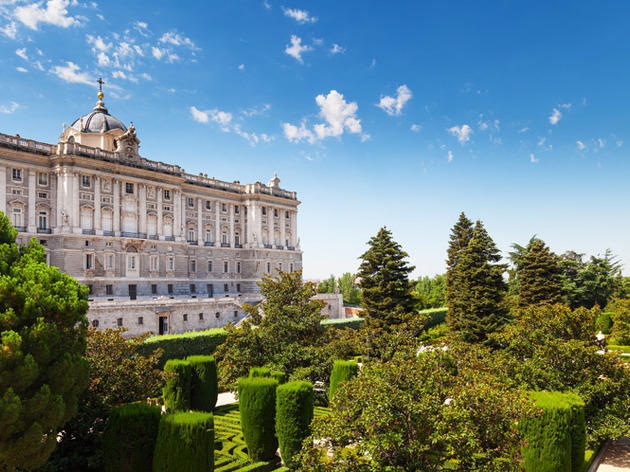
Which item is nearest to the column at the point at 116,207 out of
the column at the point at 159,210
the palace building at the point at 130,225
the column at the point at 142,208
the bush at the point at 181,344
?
the palace building at the point at 130,225

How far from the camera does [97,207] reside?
142 ft

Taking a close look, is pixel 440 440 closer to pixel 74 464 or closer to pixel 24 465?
pixel 24 465

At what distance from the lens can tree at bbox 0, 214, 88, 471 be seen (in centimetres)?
A: 847

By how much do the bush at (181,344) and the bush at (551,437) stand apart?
19.1 metres

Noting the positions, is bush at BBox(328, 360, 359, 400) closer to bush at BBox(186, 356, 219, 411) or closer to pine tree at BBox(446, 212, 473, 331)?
bush at BBox(186, 356, 219, 411)

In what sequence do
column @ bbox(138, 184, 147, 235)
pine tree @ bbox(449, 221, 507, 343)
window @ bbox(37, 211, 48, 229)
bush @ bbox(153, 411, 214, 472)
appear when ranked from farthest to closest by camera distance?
column @ bbox(138, 184, 147, 235)
window @ bbox(37, 211, 48, 229)
pine tree @ bbox(449, 221, 507, 343)
bush @ bbox(153, 411, 214, 472)

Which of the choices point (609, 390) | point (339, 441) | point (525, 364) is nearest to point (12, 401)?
point (339, 441)

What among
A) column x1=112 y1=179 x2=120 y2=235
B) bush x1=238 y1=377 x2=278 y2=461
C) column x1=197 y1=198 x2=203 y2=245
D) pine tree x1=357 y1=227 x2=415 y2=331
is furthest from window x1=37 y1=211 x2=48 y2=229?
bush x1=238 y1=377 x2=278 y2=461

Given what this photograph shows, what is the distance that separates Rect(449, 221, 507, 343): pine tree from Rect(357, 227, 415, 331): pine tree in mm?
3520

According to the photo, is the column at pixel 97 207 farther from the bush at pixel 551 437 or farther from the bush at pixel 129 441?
the bush at pixel 551 437

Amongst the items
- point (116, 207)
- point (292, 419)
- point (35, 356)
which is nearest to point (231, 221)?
point (116, 207)

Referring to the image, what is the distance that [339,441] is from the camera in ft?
30.3

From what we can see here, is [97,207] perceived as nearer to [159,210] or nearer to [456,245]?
[159,210]

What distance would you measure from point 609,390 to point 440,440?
9438mm
